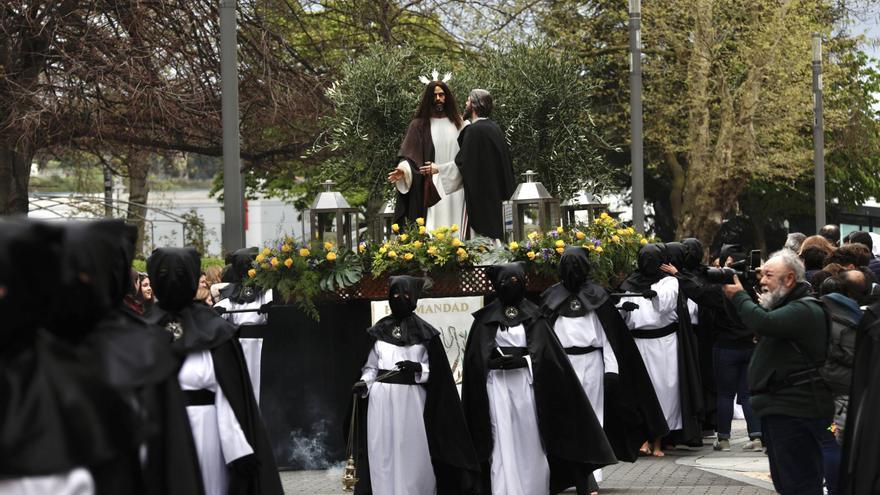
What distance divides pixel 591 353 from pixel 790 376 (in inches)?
153

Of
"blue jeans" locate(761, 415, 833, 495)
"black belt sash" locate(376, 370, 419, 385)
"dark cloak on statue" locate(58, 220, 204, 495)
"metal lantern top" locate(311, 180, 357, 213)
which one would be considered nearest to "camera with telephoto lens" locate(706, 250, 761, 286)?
"blue jeans" locate(761, 415, 833, 495)

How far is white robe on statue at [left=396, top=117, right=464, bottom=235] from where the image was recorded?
1464cm

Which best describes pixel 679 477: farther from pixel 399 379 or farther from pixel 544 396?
pixel 399 379

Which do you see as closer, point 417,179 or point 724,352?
point 724,352

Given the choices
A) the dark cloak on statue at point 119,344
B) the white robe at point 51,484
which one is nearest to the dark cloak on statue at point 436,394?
the dark cloak on statue at point 119,344

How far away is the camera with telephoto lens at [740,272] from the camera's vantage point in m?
8.12

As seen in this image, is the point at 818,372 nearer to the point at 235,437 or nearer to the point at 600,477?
the point at 235,437

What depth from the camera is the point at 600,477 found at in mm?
12039

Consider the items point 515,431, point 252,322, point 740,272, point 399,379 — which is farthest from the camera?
point 252,322

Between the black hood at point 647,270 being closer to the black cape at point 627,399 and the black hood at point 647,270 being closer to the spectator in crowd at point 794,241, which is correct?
the black cape at point 627,399

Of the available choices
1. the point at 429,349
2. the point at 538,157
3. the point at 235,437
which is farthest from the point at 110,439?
the point at 538,157

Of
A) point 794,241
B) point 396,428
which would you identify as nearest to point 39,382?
point 396,428

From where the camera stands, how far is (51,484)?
418 centimetres

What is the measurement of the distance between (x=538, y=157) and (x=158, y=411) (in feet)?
43.4
